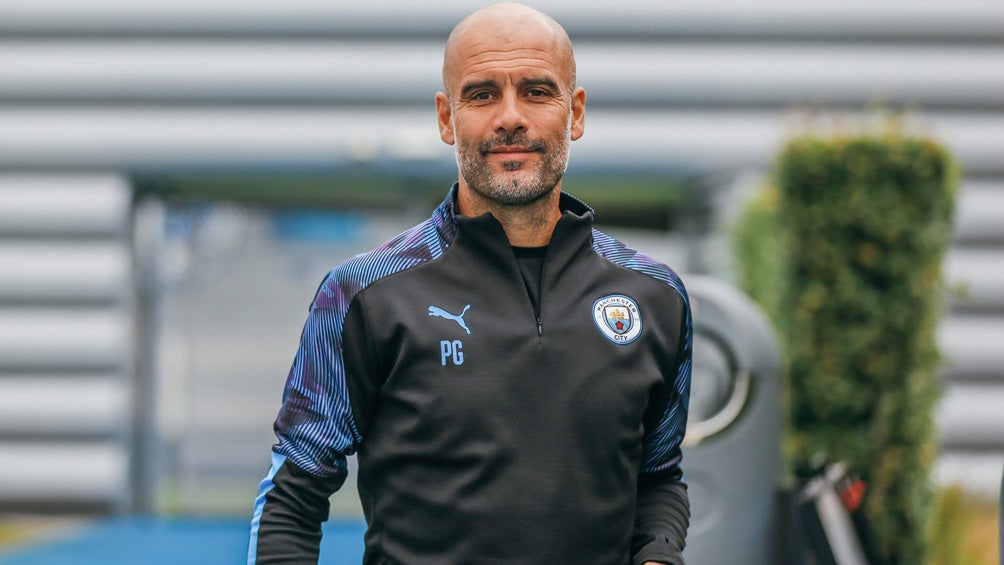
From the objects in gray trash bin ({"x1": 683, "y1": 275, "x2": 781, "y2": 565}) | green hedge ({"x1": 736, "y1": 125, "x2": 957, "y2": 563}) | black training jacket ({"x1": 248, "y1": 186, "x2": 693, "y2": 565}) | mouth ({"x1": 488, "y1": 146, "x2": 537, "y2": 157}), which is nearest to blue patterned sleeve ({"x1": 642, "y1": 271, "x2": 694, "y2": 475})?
black training jacket ({"x1": 248, "y1": 186, "x2": 693, "y2": 565})

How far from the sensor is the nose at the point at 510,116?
2045 millimetres

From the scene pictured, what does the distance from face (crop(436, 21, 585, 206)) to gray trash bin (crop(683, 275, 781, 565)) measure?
1829 mm

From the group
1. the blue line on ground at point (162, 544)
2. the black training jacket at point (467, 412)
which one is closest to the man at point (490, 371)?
the black training jacket at point (467, 412)

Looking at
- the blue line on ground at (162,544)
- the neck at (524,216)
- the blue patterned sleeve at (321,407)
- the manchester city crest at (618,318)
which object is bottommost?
the blue line on ground at (162,544)

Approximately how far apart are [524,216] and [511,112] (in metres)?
0.20

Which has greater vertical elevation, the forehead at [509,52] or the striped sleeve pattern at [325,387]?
the forehead at [509,52]

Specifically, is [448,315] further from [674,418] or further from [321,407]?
[674,418]

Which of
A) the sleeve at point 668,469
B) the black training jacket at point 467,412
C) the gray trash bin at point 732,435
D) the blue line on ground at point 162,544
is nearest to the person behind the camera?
the black training jacket at point 467,412

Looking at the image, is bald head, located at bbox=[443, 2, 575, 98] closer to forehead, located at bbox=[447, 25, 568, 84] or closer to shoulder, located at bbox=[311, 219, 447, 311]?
forehead, located at bbox=[447, 25, 568, 84]

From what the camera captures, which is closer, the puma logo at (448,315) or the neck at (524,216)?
the puma logo at (448,315)

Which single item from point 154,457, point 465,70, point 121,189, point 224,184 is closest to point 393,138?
point 224,184

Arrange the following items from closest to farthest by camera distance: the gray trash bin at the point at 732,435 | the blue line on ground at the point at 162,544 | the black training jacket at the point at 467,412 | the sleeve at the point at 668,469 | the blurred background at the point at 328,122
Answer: the black training jacket at the point at 467,412, the sleeve at the point at 668,469, the gray trash bin at the point at 732,435, the blue line on ground at the point at 162,544, the blurred background at the point at 328,122

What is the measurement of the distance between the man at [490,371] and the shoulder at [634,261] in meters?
0.04

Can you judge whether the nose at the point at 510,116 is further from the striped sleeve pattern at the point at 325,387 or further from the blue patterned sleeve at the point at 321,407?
the blue patterned sleeve at the point at 321,407
